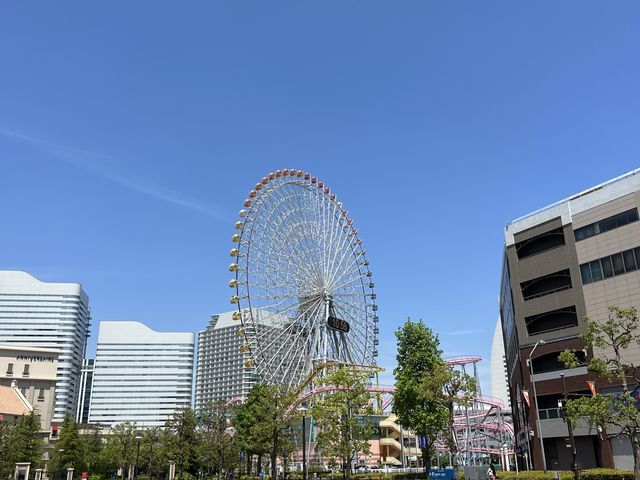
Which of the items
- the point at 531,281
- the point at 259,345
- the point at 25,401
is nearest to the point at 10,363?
the point at 25,401

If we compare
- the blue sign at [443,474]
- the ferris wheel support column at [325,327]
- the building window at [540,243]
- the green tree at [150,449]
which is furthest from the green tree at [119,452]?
the building window at [540,243]

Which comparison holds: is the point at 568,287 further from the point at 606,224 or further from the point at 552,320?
the point at 606,224

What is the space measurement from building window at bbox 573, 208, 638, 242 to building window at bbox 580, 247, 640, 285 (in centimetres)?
248

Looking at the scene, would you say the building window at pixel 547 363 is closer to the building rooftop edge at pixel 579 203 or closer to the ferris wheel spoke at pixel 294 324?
the building rooftop edge at pixel 579 203

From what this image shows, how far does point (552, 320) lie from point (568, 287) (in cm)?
436

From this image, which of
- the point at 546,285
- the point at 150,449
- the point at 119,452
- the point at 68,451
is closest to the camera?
the point at 546,285

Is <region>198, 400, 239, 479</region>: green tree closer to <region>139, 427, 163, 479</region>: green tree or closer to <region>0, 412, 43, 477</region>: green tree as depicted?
<region>139, 427, 163, 479</region>: green tree

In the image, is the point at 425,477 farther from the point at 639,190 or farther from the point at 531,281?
the point at 639,190

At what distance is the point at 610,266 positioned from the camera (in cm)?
4931

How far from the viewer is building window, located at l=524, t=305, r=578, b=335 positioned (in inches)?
2099

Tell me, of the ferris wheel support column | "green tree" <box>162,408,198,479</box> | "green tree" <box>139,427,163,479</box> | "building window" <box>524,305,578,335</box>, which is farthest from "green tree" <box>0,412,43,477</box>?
"building window" <box>524,305,578,335</box>

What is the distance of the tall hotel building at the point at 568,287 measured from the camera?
48.1 m

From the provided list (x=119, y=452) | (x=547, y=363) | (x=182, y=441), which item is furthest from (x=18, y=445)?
(x=547, y=363)

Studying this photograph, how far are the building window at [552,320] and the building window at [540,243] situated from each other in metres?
6.30
